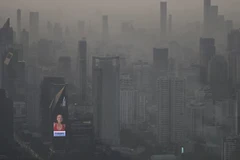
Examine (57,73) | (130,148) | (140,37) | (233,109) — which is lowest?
(130,148)

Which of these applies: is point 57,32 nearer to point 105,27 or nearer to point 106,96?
point 105,27

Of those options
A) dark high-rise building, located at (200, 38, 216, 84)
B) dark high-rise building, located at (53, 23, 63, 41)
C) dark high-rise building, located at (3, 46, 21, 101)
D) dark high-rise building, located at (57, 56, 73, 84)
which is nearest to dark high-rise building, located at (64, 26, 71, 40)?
dark high-rise building, located at (53, 23, 63, 41)

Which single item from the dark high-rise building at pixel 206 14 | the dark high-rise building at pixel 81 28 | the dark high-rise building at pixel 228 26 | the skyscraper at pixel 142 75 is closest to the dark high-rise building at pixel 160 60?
the skyscraper at pixel 142 75

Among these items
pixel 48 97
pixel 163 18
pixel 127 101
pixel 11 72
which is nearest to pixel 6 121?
pixel 48 97

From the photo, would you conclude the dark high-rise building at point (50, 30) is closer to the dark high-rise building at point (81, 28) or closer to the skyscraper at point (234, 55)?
the dark high-rise building at point (81, 28)

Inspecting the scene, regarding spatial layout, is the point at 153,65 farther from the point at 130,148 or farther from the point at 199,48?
the point at 130,148

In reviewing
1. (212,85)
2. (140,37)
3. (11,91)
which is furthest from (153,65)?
(11,91)

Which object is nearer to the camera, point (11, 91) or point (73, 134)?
point (73, 134)
